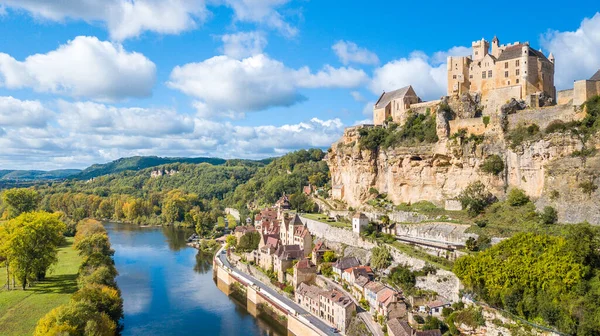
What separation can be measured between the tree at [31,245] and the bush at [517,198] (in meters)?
30.7

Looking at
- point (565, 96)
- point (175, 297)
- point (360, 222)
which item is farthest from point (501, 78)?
point (175, 297)

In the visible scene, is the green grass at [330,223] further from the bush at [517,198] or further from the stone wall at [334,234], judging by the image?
the bush at [517,198]

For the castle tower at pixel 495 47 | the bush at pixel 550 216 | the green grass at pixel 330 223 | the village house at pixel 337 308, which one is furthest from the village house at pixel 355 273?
the castle tower at pixel 495 47

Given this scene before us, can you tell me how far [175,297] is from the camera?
1278 inches

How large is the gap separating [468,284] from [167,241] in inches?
1681

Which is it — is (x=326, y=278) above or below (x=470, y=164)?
below

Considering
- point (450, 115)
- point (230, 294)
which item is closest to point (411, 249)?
point (450, 115)

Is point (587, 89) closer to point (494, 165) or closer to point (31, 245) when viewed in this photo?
point (494, 165)

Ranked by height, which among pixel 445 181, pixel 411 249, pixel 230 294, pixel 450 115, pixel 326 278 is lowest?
pixel 230 294

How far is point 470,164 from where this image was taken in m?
30.2

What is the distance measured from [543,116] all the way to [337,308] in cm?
1663

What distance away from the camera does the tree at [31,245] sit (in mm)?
30031

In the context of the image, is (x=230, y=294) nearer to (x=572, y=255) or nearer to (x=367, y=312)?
(x=367, y=312)

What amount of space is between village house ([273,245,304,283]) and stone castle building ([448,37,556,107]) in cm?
1639
